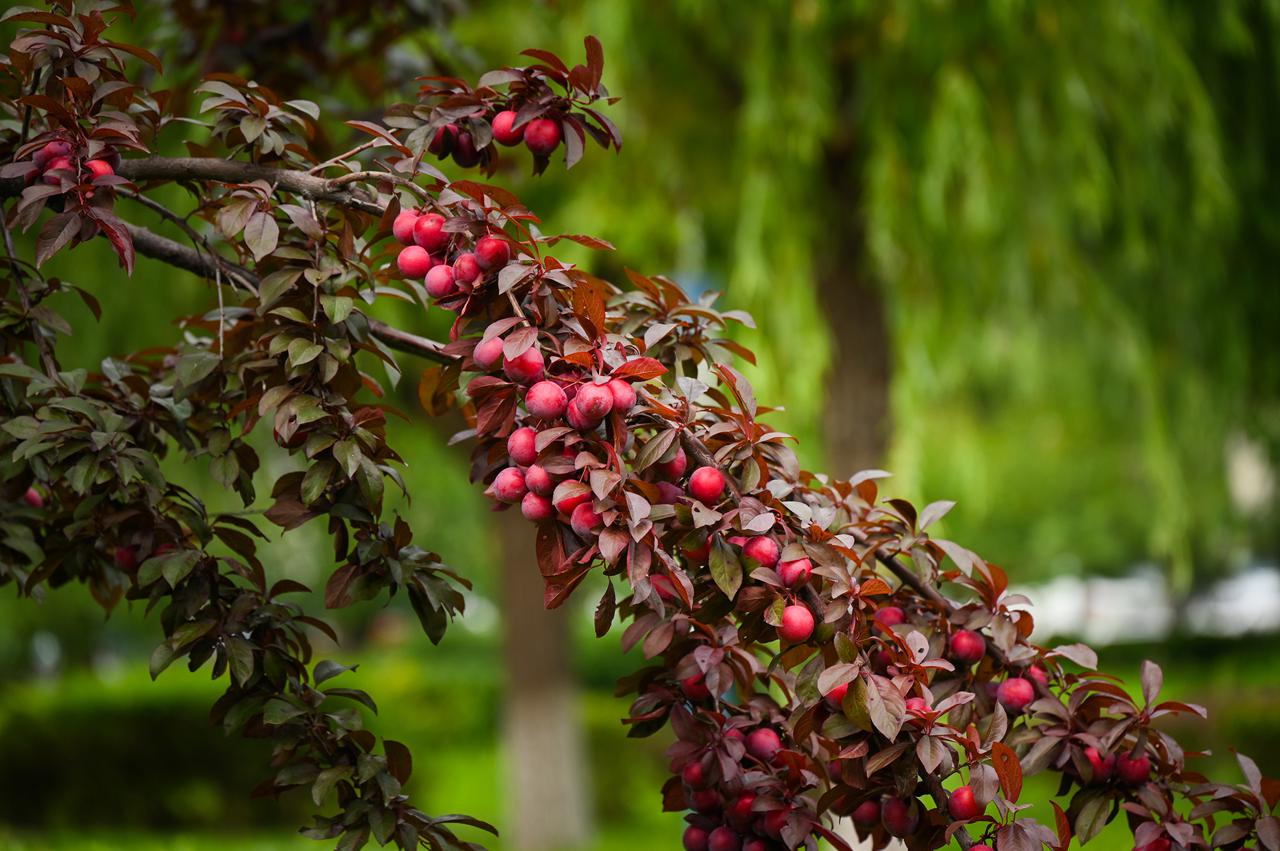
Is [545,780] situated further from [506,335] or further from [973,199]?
[506,335]

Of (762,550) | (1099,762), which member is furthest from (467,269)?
(1099,762)

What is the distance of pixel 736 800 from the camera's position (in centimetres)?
123

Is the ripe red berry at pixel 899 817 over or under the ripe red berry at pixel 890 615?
under

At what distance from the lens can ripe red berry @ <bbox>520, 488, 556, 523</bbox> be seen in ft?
3.42

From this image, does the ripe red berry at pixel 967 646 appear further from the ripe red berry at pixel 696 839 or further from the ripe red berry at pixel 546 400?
the ripe red berry at pixel 546 400

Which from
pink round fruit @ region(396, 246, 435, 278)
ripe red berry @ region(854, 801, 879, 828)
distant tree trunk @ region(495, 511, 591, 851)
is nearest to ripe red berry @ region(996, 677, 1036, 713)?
ripe red berry @ region(854, 801, 879, 828)

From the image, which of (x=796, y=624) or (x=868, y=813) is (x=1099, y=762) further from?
(x=796, y=624)

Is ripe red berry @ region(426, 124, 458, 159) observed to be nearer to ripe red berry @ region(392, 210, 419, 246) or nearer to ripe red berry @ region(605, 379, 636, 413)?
ripe red berry @ region(392, 210, 419, 246)

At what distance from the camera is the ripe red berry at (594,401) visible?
3.36ft

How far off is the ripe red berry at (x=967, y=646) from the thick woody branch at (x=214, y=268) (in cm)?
63

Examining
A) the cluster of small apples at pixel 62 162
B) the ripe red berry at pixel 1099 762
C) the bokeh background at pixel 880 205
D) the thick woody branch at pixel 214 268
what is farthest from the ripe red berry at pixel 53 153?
the ripe red berry at pixel 1099 762

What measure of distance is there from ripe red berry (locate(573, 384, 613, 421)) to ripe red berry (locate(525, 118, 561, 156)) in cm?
35

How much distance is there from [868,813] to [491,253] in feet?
2.23

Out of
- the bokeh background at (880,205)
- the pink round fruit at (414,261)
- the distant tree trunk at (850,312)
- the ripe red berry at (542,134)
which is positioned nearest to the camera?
the pink round fruit at (414,261)
